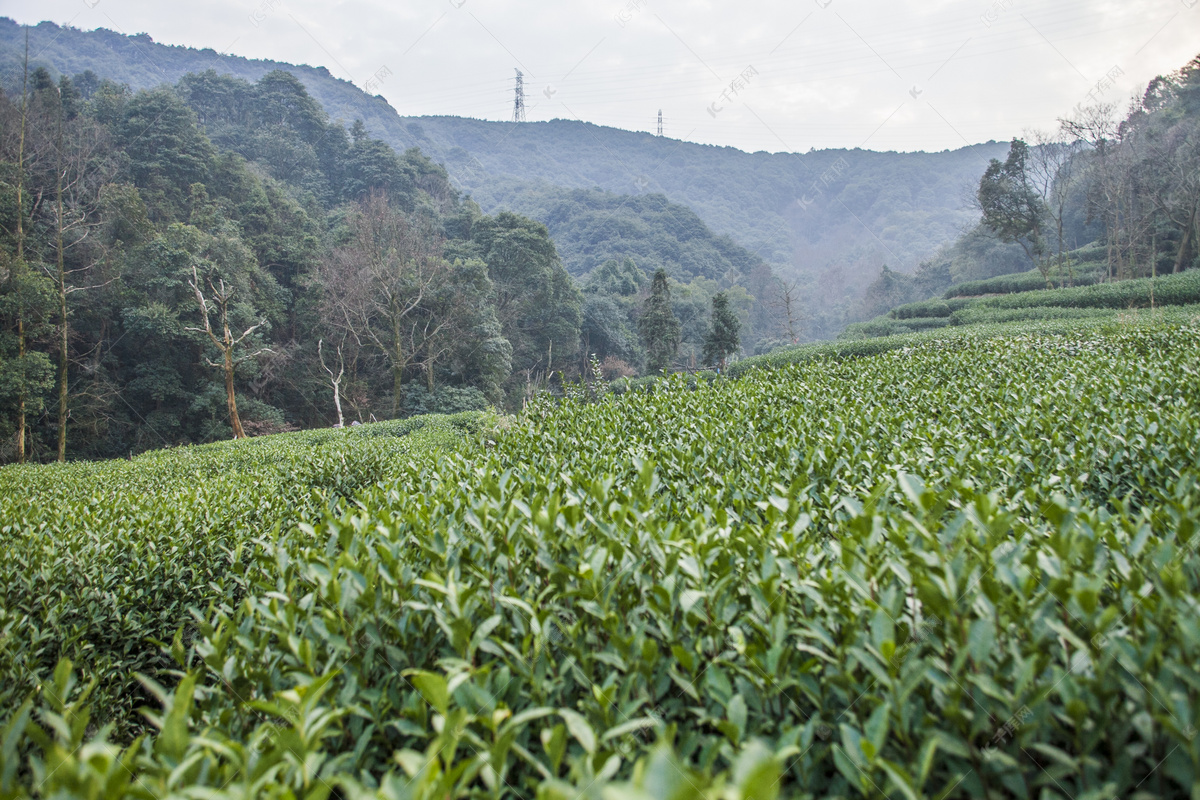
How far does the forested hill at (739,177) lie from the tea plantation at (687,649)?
2699 inches

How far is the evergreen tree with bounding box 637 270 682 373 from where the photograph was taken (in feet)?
93.6

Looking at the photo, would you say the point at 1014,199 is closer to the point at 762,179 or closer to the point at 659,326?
the point at 659,326

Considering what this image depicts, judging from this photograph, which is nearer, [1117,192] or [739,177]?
[1117,192]

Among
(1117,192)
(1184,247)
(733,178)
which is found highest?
(733,178)

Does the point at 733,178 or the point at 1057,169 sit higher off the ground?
the point at 733,178

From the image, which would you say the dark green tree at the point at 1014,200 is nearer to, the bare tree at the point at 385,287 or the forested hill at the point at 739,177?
the bare tree at the point at 385,287

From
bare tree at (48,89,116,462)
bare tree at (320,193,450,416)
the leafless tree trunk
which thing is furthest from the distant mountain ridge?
the leafless tree trunk

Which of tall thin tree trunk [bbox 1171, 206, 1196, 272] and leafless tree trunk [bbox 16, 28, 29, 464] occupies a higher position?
tall thin tree trunk [bbox 1171, 206, 1196, 272]

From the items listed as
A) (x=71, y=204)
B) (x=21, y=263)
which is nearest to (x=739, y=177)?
(x=71, y=204)

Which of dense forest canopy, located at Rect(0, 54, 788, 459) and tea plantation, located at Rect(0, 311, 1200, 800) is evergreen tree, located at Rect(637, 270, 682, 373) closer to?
dense forest canopy, located at Rect(0, 54, 788, 459)

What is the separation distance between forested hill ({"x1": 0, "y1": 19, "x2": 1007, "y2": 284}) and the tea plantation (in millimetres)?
68559

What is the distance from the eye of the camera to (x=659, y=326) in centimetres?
2859

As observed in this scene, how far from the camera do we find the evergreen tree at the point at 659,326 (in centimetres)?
2853

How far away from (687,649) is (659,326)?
1100 inches
